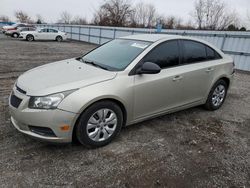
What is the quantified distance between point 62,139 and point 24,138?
33.3 inches

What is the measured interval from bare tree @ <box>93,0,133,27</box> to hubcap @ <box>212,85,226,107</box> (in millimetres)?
33304

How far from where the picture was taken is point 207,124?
397 cm

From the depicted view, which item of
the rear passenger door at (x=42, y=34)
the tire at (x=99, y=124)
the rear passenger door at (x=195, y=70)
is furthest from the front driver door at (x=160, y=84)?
the rear passenger door at (x=42, y=34)

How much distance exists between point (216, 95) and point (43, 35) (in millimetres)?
21469

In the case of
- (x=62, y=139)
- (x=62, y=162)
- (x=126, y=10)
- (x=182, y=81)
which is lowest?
(x=62, y=162)

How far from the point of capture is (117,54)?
3.54m

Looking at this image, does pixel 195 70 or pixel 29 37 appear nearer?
pixel 195 70

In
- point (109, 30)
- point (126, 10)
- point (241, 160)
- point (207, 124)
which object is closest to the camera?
point (241, 160)

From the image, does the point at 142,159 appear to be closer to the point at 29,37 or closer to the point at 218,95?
the point at 218,95

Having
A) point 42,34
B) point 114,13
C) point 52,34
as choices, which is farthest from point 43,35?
point 114,13

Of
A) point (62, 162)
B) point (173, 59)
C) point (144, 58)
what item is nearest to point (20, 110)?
point (62, 162)

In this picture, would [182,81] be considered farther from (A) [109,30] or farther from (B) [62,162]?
(A) [109,30]

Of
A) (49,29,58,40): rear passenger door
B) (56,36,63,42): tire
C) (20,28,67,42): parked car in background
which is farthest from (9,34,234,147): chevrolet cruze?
(56,36,63,42): tire

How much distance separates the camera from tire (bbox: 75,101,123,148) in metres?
2.76
